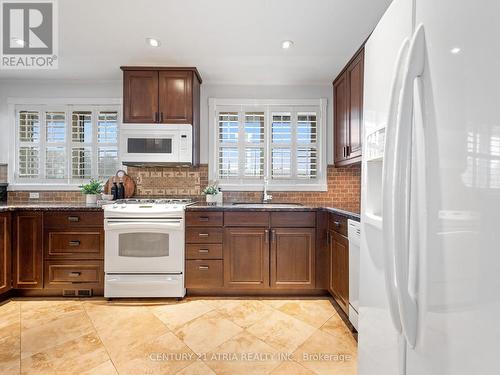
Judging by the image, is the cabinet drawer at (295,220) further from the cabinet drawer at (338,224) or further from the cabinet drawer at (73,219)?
the cabinet drawer at (73,219)

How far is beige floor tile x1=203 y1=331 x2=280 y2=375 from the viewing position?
1.56 meters

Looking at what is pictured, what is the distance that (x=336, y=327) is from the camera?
2.01 metres

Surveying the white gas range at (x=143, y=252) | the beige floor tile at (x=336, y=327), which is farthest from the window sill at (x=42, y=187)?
the beige floor tile at (x=336, y=327)

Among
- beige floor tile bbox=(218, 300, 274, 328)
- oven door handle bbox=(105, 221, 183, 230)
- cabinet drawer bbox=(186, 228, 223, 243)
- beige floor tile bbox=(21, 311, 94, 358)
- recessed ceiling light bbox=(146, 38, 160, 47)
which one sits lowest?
beige floor tile bbox=(21, 311, 94, 358)

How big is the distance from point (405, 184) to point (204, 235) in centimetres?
211

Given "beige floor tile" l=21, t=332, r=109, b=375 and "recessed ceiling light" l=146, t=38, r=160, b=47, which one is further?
"recessed ceiling light" l=146, t=38, r=160, b=47

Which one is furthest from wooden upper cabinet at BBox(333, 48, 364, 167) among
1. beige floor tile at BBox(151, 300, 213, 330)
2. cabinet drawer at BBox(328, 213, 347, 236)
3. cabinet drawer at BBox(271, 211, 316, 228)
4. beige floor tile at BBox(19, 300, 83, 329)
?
beige floor tile at BBox(19, 300, 83, 329)

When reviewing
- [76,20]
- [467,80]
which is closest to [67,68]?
[76,20]

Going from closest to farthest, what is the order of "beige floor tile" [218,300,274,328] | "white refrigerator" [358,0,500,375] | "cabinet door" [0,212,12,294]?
"white refrigerator" [358,0,500,375] → "beige floor tile" [218,300,274,328] → "cabinet door" [0,212,12,294]

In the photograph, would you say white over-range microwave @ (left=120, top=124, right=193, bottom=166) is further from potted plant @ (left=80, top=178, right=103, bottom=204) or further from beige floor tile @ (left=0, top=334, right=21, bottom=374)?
beige floor tile @ (left=0, top=334, right=21, bottom=374)

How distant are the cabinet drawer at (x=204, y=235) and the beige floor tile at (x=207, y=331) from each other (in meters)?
0.68

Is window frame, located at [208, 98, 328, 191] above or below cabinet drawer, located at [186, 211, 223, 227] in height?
above

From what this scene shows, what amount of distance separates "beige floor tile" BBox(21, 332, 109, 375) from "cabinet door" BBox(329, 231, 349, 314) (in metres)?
1.81

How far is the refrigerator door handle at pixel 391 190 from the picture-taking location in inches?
25.0
